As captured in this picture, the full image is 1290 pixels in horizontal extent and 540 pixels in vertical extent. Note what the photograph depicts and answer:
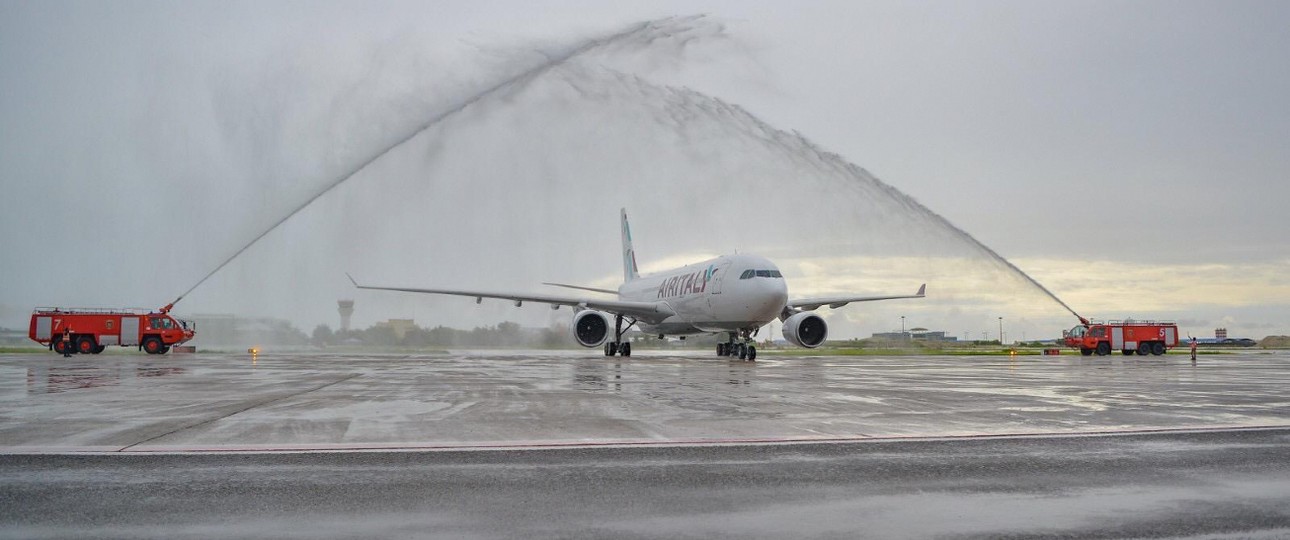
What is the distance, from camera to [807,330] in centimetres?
3794

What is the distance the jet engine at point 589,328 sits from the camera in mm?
38312

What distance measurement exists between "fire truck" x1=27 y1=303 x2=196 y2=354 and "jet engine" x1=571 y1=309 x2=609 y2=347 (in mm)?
23423

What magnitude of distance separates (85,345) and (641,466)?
47.0 meters

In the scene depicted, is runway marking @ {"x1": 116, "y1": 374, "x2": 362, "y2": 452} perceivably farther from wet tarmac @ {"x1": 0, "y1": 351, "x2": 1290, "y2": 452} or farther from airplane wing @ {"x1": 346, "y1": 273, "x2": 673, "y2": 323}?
airplane wing @ {"x1": 346, "y1": 273, "x2": 673, "y2": 323}

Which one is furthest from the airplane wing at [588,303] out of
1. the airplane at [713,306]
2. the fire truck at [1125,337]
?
the fire truck at [1125,337]

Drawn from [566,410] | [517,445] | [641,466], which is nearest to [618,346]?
[566,410]

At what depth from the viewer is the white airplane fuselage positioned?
3362 centimetres

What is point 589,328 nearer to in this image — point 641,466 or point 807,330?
point 807,330

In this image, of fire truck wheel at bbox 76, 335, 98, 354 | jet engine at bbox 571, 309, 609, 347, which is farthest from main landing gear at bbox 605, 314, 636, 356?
fire truck wheel at bbox 76, 335, 98, 354

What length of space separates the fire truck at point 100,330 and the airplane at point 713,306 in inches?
615

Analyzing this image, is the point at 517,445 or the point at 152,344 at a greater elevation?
the point at 152,344

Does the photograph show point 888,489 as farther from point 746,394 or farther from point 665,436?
point 746,394


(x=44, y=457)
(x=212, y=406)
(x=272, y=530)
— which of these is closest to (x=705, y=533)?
(x=272, y=530)

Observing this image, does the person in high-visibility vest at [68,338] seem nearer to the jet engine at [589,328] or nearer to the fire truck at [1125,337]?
the jet engine at [589,328]
